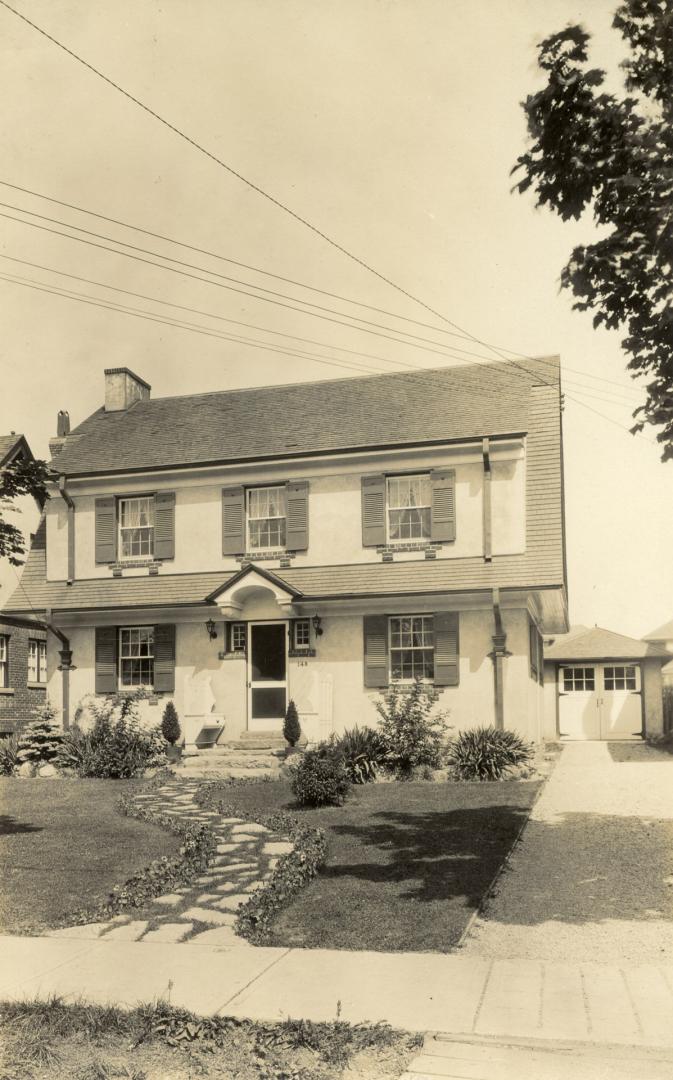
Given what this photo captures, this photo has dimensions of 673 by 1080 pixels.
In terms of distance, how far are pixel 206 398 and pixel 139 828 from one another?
42.8ft

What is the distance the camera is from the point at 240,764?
16875 mm

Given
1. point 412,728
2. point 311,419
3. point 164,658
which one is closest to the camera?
point 412,728

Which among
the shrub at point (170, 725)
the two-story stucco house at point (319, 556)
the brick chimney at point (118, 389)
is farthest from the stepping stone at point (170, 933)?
the brick chimney at point (118, 389)

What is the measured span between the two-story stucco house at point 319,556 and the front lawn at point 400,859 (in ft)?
11.9

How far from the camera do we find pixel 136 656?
1959 centimetres

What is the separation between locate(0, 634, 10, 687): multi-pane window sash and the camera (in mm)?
24750

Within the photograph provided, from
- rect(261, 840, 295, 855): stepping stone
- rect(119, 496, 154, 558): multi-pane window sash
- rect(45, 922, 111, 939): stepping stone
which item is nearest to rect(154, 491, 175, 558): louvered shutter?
rect(119, 496, 154, 558): multi-pane window sash

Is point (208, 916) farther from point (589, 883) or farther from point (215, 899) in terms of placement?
point (589, 883)

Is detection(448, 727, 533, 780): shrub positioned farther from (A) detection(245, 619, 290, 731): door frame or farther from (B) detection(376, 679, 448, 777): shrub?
(A) detection(245, 619, 290, 731): door frame

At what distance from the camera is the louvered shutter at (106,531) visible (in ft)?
65.6

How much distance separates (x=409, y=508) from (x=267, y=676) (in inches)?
173

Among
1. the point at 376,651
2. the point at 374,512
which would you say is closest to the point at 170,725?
the point at 376,651

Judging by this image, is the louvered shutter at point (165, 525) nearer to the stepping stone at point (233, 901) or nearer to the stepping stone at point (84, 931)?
the stepping stone at point (233, 901)

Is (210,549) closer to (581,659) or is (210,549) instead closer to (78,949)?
(581,659)
